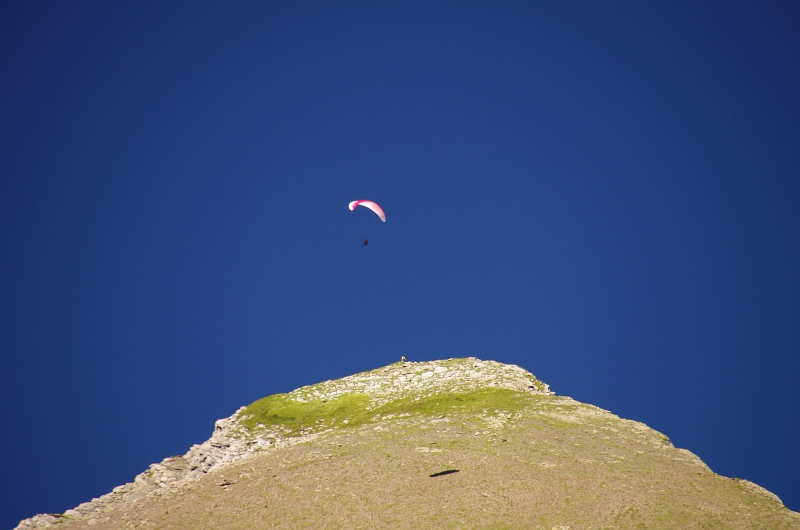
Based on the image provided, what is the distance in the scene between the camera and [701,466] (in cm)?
3978

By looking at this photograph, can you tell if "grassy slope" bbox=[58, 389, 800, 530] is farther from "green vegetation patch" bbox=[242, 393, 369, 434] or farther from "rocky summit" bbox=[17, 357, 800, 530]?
"green vegetation patch" bbox=[242, 393, 369, 434]

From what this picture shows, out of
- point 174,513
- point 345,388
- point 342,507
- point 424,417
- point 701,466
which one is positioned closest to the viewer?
point 342,507

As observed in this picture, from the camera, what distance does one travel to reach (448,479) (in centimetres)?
3659

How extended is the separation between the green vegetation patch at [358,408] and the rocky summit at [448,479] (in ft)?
1.21

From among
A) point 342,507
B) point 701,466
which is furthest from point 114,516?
point 701,466

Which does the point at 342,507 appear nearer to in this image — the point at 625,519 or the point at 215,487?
the point at 215,487

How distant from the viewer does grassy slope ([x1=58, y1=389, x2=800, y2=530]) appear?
31969 millimetres

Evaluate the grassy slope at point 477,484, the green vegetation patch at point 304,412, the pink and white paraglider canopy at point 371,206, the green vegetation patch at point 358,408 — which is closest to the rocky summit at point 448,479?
the grassy slope at point 477,484

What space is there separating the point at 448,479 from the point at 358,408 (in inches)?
1037

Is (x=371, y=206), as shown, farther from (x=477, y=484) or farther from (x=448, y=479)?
(x=477, y=484)

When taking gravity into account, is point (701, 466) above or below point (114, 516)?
below

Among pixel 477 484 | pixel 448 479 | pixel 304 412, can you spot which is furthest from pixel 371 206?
pixel 477 484

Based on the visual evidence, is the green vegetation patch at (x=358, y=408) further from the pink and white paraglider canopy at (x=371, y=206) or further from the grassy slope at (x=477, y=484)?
the pink and white paraglider canopy at (x=371, y=206)

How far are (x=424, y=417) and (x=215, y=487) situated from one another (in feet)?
69.3
